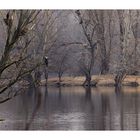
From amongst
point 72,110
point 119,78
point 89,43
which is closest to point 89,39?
point 89,43

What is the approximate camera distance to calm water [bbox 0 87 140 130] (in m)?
5.57

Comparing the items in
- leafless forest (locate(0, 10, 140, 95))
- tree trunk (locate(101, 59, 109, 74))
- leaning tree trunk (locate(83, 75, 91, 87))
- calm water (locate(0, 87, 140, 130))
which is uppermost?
leafless forest (locate(0, 10, 140, 95))

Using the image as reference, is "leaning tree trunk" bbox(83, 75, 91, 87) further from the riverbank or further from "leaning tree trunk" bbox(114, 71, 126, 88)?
"leaning tree trunk" bbox(114, 71, 126, 88)

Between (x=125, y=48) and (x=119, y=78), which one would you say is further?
(x=119, y=78)

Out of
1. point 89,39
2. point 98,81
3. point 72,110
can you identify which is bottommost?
point 72,110

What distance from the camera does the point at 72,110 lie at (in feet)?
20.0

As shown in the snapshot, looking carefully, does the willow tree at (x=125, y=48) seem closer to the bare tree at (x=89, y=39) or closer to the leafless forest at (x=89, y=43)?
the leafless forest at (x=89, y=43)

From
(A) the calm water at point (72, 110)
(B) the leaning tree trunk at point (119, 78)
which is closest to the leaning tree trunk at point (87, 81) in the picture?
(A) the calm water at point (72, 110)

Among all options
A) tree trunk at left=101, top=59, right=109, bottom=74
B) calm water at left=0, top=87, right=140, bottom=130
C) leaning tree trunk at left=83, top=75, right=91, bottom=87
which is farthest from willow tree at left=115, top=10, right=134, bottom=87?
leaning tree trunk at left=83, top=75, right=91, bottom=87

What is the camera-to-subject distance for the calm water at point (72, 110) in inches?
219

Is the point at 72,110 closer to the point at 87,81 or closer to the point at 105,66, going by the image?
the point at 87,81

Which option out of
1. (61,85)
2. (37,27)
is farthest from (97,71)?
(37,27)
